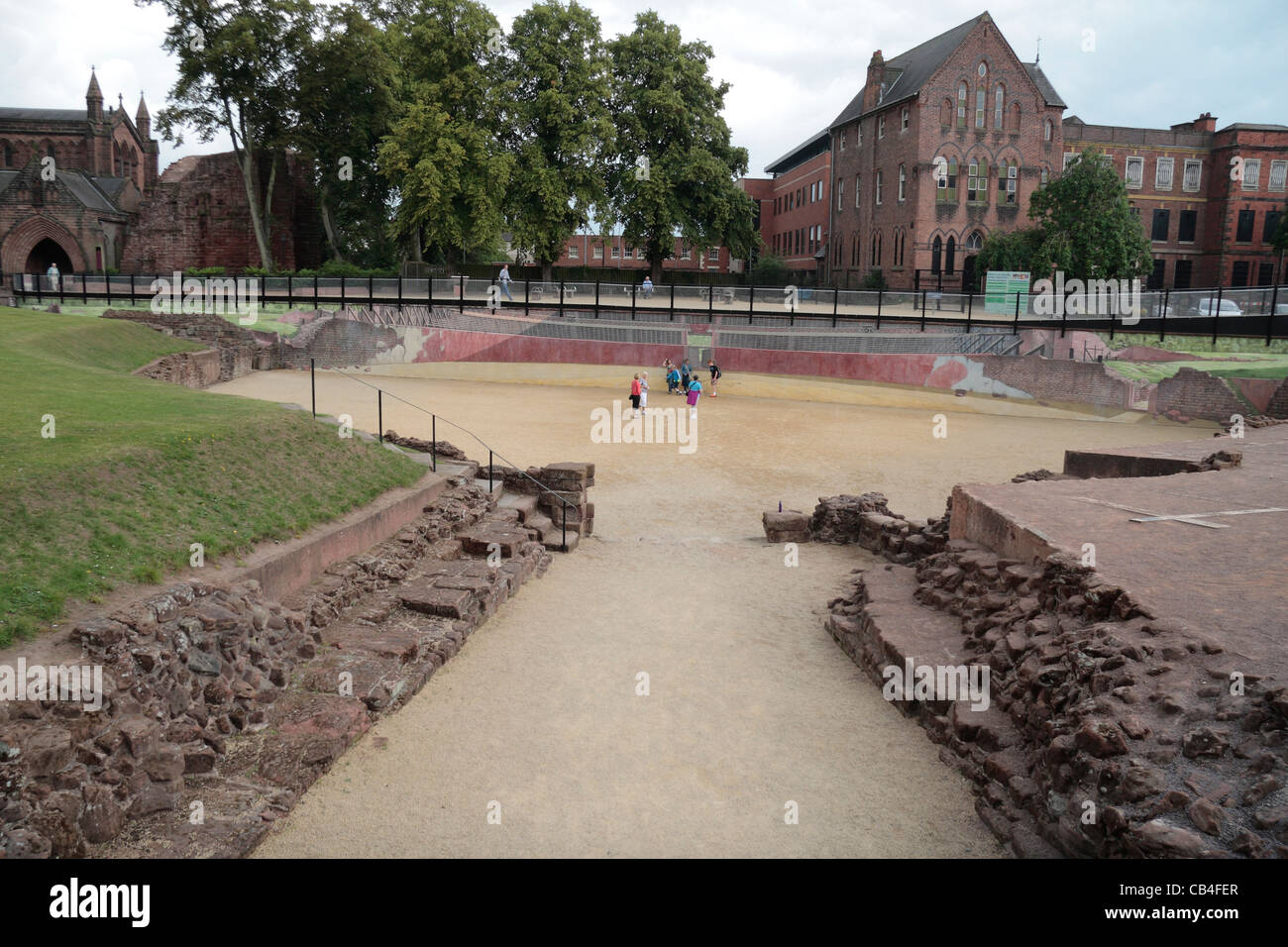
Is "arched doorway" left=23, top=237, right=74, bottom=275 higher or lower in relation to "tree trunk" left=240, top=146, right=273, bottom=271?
lower

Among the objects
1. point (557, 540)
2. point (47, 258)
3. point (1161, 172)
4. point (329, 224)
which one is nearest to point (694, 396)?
Answer: point (557, 540)

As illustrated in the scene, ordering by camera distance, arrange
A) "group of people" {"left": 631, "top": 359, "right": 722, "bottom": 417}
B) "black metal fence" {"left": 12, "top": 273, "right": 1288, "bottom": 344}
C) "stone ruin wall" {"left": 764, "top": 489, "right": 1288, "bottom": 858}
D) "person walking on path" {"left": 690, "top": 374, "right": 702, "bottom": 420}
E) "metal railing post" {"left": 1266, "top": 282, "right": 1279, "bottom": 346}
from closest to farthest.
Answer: "stone ruin wall" {"left": 764, "top": 489, "right": 1288, "bottom": 858} → "group of people" {"left": 631, "top": 359, "right": 722, "bottom": 417} → "person walking on path" {"left": 690, "top": 374, "right": 702, "bottom": 420} → "metal railing post" {"left": 1266, "top": 282, "right": 1279, "bottom": 346} → "black metal fence" {"left": 12, "top": 273, "right": 1288, "bottom": 344}

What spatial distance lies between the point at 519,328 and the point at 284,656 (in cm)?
2846

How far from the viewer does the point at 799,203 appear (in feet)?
224

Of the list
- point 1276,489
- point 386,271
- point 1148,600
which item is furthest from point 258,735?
point 386,271

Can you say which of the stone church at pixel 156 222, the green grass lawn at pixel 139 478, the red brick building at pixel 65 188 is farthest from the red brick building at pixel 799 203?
the green grass lawn at pixel 139 478

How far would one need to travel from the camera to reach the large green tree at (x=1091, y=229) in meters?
41.8

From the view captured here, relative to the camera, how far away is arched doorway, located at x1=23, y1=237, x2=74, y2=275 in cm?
5334

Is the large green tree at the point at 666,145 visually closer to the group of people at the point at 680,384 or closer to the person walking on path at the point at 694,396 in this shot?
the group of people at the point at 680,384

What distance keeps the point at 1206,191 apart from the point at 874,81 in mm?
21809

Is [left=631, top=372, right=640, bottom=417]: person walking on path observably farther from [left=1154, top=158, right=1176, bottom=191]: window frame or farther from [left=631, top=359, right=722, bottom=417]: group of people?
[left=1154, top=158, right=1176, bottom=191]: window frame

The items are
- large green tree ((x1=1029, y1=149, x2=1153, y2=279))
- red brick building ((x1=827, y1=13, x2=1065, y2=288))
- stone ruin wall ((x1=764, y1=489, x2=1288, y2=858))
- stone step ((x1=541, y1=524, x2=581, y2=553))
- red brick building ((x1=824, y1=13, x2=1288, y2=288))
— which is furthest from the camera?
red brick building ((x1=824, y1=13, x2=1288, y2=288))

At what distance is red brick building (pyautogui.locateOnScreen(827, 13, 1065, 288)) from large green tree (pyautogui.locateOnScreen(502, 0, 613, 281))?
16.7 metres

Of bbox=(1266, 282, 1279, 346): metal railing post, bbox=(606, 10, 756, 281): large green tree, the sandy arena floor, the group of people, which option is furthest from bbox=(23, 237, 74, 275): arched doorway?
bbox=(1266, 282, 1279, 346): metal railing post
